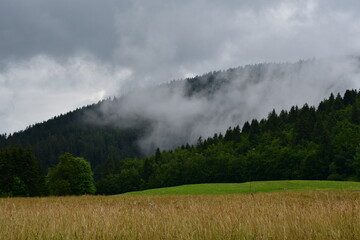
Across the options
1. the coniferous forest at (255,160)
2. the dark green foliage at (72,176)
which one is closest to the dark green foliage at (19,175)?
the coniferous forest at (255,160)

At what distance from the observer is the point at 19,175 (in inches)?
2709

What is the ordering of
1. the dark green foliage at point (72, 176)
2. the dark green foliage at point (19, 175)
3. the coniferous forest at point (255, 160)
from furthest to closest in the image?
the dark green foliage at point (72, 176)
the coniferous forest at point (255, 160)
the dark green foliage at point (19, 175)

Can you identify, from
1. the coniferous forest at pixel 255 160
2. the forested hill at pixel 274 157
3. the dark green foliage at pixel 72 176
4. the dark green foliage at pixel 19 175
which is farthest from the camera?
the forested hill at pixel 274 157

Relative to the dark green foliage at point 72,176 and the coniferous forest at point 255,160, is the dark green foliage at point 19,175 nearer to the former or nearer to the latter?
the coniferous forest at point 255,160

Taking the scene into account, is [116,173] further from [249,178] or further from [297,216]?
[297,216]

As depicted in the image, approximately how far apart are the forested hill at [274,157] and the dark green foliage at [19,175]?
69.5m

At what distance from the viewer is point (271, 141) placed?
136m

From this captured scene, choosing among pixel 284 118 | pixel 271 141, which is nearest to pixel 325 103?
pixel 284 118

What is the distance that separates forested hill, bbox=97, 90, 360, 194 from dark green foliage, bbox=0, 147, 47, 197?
69.5m

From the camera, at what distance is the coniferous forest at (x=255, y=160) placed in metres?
71.0

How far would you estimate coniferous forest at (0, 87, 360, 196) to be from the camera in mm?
71000

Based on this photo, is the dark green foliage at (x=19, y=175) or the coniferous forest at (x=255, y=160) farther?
the coniferous forest at (x=255, y=160)

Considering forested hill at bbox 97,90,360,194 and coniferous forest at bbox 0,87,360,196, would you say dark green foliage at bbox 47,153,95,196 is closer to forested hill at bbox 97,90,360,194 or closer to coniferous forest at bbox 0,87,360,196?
coniferous forest at bbox 0,87,360,196

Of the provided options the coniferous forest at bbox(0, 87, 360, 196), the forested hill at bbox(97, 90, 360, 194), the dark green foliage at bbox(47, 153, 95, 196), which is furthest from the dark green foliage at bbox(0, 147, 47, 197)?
the forested hill at bbox(97, 90, 360, 194)
